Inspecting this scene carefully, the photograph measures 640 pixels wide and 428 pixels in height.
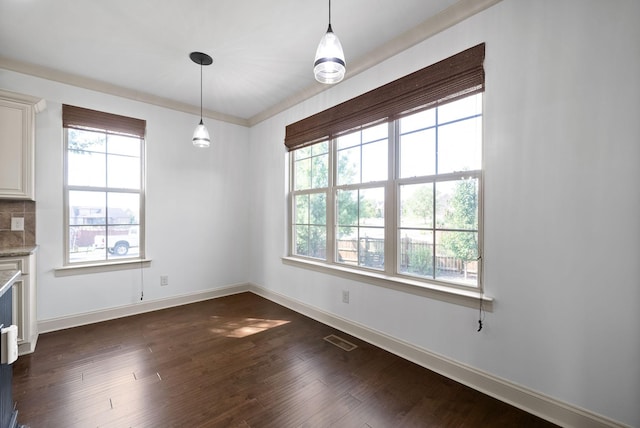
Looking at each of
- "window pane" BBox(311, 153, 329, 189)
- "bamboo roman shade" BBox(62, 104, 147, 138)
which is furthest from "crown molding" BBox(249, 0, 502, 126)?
"bamboo roman shade" BBox(62, 104, 147, 138)

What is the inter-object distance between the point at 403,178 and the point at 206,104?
10.4ft

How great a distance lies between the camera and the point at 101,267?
11.8ft

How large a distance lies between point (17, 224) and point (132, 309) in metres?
1.56

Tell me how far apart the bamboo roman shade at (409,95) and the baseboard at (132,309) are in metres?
2.79

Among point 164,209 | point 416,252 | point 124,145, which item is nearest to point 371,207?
point 416,252

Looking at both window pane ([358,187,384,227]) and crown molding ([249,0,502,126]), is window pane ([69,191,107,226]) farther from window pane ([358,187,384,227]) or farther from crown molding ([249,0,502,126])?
window pane ([358,187,384,227])

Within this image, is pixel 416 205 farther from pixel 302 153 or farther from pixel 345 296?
pixel 302 153

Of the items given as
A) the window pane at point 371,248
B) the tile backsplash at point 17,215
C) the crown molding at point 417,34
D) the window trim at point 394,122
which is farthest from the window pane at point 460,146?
the tile backsplash at point 17,215

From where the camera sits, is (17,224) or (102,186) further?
(102,186)

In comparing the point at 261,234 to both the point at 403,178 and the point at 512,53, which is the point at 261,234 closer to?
the point at 403,178

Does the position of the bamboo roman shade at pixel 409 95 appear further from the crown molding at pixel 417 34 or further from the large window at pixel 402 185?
the crown molding at pixel 417 34

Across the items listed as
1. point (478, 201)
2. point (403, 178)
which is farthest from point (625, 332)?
point (403, 178)

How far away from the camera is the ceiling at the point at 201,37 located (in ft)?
7.44

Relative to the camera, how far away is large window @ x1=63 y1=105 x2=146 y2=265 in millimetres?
3434
